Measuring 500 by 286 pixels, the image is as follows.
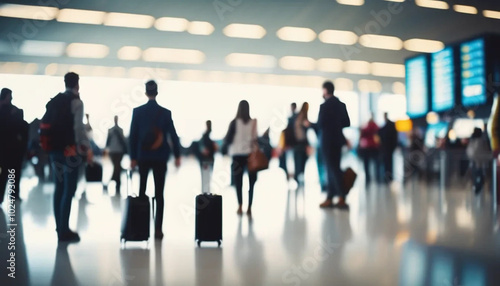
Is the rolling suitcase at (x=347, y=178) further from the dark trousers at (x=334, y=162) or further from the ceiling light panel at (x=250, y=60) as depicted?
the ceiling light panel at (x=250, y=60)

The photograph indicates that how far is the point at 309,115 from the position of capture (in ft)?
31.9

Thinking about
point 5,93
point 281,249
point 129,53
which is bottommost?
point 281,249

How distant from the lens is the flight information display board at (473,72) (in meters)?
11.8

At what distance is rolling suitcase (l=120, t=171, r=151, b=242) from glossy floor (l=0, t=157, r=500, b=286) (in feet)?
0.37

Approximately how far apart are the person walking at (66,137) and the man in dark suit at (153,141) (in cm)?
52

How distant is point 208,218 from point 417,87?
35.1ft

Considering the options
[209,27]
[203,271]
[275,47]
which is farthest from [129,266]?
[275,47]

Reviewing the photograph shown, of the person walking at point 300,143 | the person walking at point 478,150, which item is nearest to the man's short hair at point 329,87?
the person walking at point 300,143

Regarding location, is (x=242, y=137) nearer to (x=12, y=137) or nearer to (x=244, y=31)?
(x=12, y=137)

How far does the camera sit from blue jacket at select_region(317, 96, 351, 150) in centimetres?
805

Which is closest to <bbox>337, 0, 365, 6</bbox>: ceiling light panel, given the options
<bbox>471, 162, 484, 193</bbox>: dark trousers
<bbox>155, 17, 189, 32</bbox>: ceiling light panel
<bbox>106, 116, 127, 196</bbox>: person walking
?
<bbox>155, 17, 189, 32</bbox>: ceiling light panel

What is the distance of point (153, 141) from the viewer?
5.29 meters

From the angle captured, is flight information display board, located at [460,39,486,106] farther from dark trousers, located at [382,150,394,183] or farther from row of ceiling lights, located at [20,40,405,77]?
row of ceiling lights, located at [20,40,405,77]

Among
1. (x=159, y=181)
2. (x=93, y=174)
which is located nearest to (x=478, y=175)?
(x=93, y=174)
